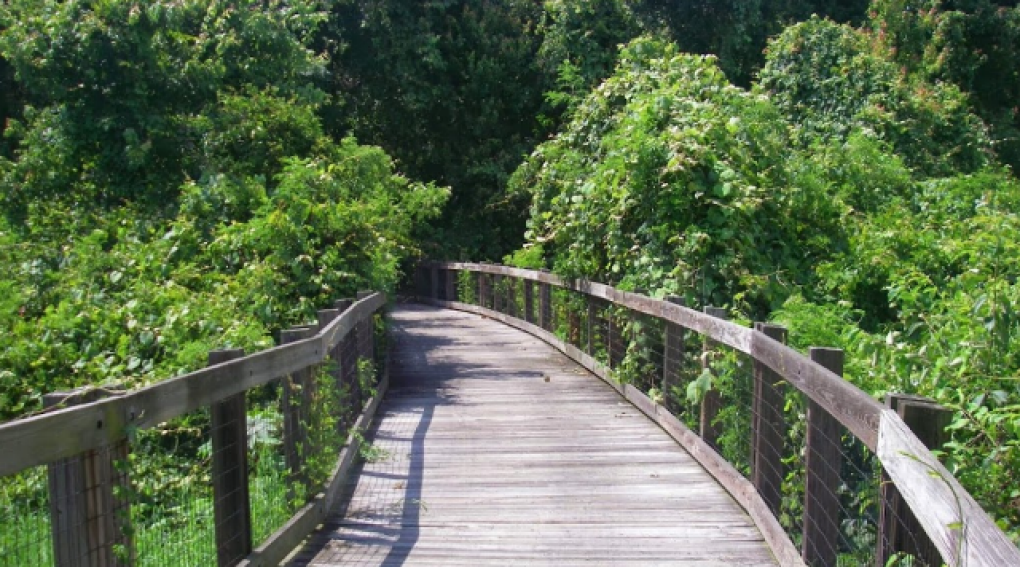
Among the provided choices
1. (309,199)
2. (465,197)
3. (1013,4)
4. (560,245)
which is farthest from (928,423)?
(1013,4)

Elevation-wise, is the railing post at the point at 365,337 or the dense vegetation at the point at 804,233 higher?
the dense vegetation at the point at 804,233

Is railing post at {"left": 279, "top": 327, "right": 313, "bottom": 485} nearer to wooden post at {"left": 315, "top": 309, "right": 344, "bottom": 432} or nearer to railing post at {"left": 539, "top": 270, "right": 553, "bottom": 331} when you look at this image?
wooden post at {"left": 315, "top": 309, "right": 344, "bottom": 432}

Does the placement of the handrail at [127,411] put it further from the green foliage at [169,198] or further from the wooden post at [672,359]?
the wooden post at [672,359]

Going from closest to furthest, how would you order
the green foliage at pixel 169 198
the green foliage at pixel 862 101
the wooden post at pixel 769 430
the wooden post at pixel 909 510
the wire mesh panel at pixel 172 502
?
the wooden post at pixel 909 510 → the wire mesh panel at pixel 172 502 → the wooden post at pixel 769 430 → the green foliage at pixel 169 198 → the green foliage at pixel 862 101

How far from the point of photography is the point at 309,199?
32.9ft

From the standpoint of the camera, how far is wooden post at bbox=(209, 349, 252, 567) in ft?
14.1

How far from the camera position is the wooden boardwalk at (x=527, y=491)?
5.12 m

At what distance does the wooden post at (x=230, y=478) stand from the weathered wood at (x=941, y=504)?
2.79 m

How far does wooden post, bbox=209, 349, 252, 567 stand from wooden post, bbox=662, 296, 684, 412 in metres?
3.96

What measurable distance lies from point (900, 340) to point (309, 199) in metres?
6.26

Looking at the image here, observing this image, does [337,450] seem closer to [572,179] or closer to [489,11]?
[572,179]

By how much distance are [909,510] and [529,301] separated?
13155mm

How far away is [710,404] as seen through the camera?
6.81m

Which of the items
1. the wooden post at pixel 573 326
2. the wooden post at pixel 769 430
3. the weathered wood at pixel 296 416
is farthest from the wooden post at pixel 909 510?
the wooden post at pixel 573 326
